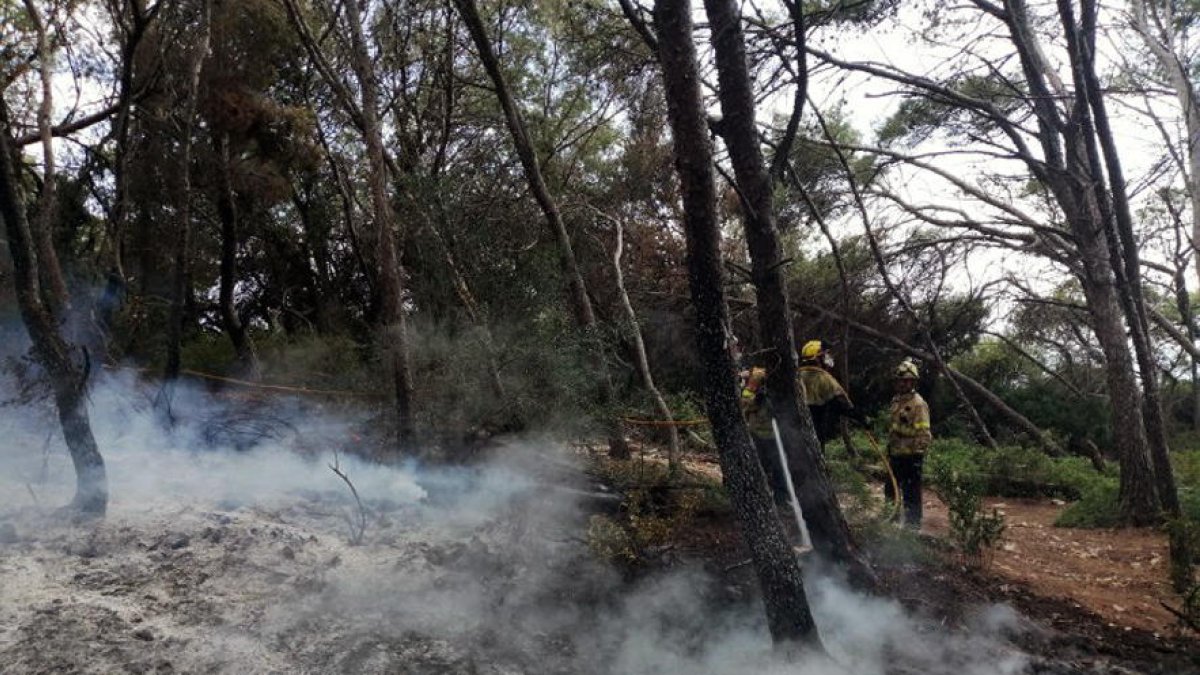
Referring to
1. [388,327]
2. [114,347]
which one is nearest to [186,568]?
[388,327]

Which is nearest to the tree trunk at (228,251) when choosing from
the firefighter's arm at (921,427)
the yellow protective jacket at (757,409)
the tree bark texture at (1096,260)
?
the yellow protective jacket at (757,409)

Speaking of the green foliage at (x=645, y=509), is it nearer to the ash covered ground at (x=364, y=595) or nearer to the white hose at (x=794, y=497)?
the ash covered ground at (x=364, y=595)

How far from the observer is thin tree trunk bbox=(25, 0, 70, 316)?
22.7 ft

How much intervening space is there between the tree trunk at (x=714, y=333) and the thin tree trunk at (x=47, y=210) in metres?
5.16

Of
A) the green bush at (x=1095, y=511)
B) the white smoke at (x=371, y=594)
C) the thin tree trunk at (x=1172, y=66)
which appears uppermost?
the thin tree trunk at (x=1172, y=66)

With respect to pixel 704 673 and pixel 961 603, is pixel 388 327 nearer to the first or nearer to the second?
pixel 704 673

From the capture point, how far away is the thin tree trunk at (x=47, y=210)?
6934 mm

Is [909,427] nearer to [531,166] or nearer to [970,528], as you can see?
[970,528]

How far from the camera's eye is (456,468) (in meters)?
7.72

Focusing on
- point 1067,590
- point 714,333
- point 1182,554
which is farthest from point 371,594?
point 1182,554

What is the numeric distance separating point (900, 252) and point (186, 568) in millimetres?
10218

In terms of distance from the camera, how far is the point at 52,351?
525 cm

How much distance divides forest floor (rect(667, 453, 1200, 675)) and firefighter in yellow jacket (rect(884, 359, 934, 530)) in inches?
19.5

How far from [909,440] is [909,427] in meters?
0.13
